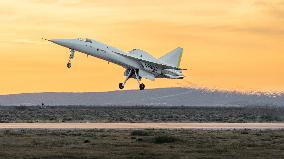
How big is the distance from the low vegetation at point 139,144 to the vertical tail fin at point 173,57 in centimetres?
3097

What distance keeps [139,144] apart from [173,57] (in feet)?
146

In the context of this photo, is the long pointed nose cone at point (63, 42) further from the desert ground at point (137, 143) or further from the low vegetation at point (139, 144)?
the low vegetation at point (139, 144)

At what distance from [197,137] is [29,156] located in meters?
16.8

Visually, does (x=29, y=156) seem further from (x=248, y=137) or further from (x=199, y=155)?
(x=248, y=137)

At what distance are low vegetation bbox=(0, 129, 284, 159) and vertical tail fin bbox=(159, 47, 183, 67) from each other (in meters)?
31.0

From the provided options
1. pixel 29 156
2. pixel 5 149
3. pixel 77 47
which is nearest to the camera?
pixel 29 156

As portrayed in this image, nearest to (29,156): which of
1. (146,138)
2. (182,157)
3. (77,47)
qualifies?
(182,157)

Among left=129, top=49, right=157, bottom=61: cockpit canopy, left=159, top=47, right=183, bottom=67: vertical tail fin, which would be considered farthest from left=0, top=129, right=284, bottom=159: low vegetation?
left=159, top=47, right=183, bottom=67: vertical tail fin

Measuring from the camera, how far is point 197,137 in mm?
52531

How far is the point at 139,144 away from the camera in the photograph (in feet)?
153

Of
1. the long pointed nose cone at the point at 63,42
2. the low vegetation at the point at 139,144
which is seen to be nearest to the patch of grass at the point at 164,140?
the low vegetation at the point at 139,144

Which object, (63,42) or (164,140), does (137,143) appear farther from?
(63,42)

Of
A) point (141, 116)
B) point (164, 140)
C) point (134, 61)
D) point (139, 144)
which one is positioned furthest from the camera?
point (141, 116)

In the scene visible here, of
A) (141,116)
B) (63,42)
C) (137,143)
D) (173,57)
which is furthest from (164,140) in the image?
(141,116)
